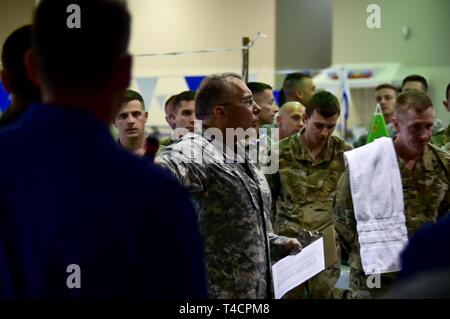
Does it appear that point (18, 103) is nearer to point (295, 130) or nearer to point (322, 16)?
point (295, 130)

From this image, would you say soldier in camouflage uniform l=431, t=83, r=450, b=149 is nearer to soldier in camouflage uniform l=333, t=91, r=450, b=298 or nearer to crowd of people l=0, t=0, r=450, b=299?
crowd of people l=0, t=0, r=450, b=299

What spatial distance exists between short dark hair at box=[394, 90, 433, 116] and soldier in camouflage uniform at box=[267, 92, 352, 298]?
3.96ft

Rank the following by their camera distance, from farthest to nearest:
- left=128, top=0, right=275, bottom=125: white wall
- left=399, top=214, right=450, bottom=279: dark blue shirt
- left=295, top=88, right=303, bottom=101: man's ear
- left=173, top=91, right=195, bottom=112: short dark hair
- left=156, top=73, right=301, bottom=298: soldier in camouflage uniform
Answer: left=128, top=0, right=275, bottom=125: white wall → left=295, top=88, right=303, bottom=101: man's ear → left=173, top=91, right=195, bottom=112: short dark hair → left=156, top=73, right=301, bottom=298: soldier in camouflage uniform → left=399, top=214, right=450, bottom=279: dark blue shirt

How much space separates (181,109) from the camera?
5.07 m

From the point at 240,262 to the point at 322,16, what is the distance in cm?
832

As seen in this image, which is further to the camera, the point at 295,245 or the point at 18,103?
the point at 295,245

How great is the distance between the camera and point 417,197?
3.18 m

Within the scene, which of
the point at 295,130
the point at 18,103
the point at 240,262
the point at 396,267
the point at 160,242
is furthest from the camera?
the point at 295,130

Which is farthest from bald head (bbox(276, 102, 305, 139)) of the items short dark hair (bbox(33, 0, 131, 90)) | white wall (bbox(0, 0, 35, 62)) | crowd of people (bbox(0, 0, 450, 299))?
white wall (bbox(0, 0, 35, 62))

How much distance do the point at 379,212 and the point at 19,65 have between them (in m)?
1.69

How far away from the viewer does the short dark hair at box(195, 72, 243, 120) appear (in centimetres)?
282

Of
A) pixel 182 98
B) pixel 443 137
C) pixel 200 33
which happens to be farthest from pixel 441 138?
pixel 200 33

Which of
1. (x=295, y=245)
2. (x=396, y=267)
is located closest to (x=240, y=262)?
(x=295, y=245)

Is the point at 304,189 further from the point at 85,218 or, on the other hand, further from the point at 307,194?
the point at 85,218
